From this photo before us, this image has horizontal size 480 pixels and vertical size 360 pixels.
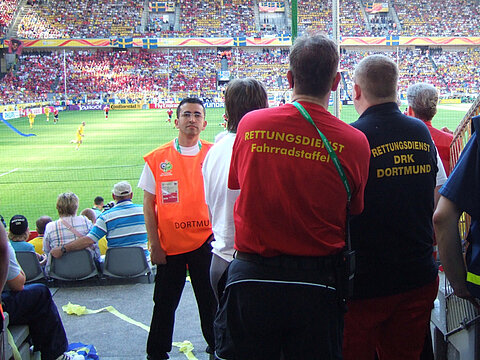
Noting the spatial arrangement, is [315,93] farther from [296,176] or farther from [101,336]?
[101,336]

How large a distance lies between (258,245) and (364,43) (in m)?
38.9

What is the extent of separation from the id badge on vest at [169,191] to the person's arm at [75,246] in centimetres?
194

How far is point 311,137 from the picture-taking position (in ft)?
5.62

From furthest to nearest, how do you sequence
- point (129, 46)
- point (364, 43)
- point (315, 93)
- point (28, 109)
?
1. point (129, 46)
2. point (364, 43)
3. point (28, 109)
4. point (315, 93)

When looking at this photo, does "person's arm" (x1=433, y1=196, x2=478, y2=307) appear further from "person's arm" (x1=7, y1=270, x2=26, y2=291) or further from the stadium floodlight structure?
the stadium floodlight structure

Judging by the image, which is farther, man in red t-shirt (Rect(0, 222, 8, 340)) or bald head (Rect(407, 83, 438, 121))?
bald head (Rect(407, 83, 438, 121))

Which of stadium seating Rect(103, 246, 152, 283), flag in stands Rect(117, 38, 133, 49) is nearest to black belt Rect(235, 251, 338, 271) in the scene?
stadium seating Rect(103, 246, 152, 283)

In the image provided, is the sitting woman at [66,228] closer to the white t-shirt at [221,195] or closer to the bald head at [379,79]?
the white t-shirt at [221,195]

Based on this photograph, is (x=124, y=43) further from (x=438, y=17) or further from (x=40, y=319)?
(x=40, y=319)

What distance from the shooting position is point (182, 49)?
45.1 m

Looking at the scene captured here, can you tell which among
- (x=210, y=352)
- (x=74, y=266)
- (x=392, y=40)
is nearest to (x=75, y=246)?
(x=74, y=266)

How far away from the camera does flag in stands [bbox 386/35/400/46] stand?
1564 inches

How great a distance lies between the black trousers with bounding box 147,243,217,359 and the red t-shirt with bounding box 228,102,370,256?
1.36 meters

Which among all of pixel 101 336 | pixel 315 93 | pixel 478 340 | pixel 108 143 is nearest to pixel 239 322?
pixel 315 93
